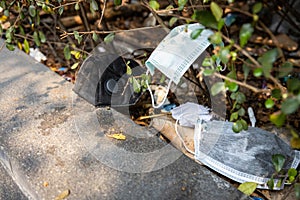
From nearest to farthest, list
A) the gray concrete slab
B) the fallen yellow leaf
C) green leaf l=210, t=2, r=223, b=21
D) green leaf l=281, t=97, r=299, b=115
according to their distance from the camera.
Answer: green leaf l=281, t=97, r=299, b=115 → green leaf l=210, t=2, r=223, b=21 → the gray concrete slab → the fallen yellow leaf

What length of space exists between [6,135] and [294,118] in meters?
1.55

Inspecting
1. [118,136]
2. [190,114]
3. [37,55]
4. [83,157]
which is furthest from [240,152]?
[37,55]

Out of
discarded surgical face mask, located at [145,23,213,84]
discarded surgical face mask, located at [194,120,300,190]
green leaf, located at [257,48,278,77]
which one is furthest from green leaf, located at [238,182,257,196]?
green leaf, located at [257,48,278,77]

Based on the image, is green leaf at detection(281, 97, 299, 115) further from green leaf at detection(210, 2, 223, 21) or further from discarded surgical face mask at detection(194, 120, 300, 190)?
discarded surgical face mask at detection(194, 120, 300, 190)

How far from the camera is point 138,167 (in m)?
1.37

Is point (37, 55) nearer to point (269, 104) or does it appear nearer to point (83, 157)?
point (83, 157)

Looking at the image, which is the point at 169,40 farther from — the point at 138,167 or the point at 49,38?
the point at 49,38

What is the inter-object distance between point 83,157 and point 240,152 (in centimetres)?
71

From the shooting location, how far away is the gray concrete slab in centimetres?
129

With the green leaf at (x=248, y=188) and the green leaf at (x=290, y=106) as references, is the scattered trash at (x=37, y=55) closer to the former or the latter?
the green leaf at (x=248, y=188)

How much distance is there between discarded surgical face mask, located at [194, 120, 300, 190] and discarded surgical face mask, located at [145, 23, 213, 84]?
0.40m

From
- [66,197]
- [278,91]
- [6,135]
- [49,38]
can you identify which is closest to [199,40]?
[278,91]

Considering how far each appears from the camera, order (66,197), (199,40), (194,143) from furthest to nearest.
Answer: (194,143) < (199,40) < (66,197)

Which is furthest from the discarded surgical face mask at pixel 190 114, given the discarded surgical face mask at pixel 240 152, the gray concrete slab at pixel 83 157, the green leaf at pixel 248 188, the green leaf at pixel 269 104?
the green leaf at pixel 269 104
